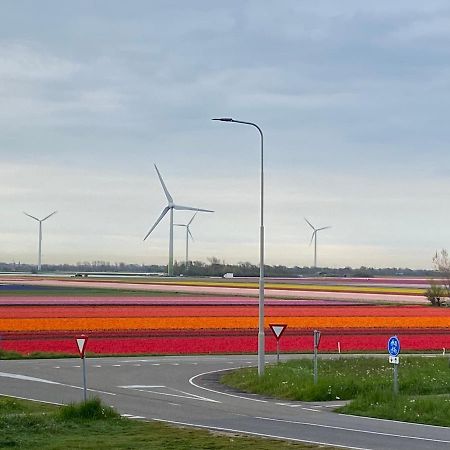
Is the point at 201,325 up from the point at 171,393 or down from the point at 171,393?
up

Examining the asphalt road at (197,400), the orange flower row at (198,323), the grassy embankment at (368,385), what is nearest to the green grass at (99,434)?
the asphalt road at (197,400)

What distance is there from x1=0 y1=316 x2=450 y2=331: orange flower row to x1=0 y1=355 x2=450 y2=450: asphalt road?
683 inches

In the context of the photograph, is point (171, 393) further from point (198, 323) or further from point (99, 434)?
point (198, 323)

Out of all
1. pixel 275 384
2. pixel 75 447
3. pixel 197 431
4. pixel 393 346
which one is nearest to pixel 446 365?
pixel 275 384

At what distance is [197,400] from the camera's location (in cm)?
3100

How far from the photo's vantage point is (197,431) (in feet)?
74.3

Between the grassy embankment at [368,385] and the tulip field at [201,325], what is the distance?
35.8 ft

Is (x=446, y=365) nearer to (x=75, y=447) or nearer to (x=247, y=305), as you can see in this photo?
(x=75, y=447)

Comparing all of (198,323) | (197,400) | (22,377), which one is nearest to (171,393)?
(197,400)

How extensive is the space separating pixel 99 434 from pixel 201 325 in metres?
44.5

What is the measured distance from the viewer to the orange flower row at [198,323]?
6388cm

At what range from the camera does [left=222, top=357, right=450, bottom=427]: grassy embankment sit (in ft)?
88.2

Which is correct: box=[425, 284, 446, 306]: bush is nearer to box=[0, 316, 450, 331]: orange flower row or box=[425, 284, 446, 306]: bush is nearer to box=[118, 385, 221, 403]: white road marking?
box=[0, 316, 450, 331]: orange flower row

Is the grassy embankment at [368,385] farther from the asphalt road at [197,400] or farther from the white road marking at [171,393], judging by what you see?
the white road marking at [171,393]
